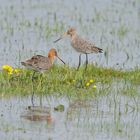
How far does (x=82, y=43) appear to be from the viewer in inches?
613

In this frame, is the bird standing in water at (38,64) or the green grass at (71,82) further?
the bird standing in water at (38,64)

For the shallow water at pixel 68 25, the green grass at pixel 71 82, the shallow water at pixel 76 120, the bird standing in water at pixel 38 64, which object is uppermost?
the shallow water at pixel 68 25

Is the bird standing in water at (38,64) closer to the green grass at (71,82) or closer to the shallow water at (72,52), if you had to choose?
the green grass at (71,82)

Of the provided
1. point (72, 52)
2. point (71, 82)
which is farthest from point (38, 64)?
point (72, 52)

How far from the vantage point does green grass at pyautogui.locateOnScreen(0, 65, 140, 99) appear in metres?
13.0

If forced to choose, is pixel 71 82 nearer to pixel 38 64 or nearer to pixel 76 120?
pixel 38 64

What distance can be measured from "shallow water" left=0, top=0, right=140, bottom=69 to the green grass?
→ 1251 mm

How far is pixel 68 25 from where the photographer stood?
19.8m

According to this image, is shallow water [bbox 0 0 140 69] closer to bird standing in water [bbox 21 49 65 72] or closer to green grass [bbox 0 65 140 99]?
green grass [bbox 0 65 140 99]

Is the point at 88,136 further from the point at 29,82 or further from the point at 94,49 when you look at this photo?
the point at 94,49

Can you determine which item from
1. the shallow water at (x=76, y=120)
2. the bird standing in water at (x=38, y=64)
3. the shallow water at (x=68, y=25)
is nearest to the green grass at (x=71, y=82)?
the bird standing in water at (x=38, y=64)

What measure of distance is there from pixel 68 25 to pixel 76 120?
27.9ft

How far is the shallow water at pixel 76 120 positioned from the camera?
10781mm

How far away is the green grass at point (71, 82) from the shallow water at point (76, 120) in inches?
10.0
